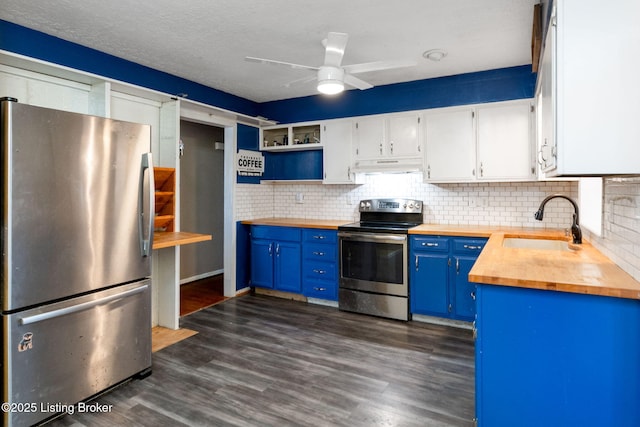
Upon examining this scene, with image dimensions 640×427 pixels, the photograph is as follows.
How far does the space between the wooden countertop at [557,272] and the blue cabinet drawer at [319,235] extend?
199 cm

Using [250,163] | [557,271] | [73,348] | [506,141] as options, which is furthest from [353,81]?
[73,348]

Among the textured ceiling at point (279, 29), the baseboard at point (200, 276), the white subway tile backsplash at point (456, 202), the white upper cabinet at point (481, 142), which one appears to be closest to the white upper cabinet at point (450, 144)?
the white upper cabinet at point (481, 142)

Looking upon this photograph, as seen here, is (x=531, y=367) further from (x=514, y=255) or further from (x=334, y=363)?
(x=334, y=363)

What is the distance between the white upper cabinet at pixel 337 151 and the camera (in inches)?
174

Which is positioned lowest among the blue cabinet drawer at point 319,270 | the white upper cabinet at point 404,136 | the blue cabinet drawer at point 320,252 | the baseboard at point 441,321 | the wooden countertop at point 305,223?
the baseboard at point 441,321

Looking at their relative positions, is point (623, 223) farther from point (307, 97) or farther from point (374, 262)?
point (307, 97)

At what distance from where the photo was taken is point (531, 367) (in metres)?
1.63

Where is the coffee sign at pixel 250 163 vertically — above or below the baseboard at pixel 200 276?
above

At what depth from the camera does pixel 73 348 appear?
2207mm

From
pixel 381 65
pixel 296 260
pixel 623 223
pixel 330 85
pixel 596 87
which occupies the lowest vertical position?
pixel 296 260

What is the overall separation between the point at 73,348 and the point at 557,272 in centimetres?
265

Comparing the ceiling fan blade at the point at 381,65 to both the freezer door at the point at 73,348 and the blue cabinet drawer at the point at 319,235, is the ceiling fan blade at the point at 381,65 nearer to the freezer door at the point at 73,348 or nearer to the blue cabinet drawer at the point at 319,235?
the blue cabinet drawer at the point at 319,235

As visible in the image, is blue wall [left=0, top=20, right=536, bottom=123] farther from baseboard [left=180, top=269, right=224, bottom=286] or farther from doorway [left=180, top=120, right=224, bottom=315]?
baseboard [left=180, top=269, right=224, bottom=286]

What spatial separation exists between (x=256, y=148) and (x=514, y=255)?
363 centimetres
